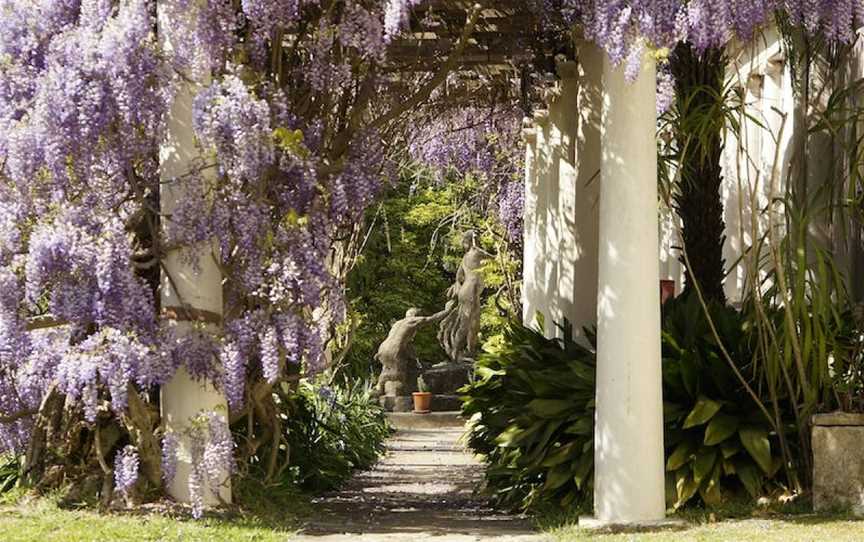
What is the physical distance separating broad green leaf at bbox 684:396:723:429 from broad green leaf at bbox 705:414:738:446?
0.05 m

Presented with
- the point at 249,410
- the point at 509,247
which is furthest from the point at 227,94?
the point at 509,247

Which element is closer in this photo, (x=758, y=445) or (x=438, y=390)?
(x=758, y=445)

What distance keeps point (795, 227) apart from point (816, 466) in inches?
54.6

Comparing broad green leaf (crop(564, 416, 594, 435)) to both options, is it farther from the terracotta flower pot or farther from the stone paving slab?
the terracotta flower pot

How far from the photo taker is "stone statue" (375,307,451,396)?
73.4 ft

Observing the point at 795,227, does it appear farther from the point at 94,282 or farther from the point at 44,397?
the point at 44,397

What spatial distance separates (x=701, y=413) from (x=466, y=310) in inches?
574

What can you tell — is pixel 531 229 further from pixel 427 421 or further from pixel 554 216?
pixel 427 421

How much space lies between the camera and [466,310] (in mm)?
22766

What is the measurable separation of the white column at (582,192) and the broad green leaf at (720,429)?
386 centimetres

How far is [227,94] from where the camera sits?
7672mm

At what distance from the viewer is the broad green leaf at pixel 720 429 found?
8156mm

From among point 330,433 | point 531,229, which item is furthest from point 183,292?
point 531,229

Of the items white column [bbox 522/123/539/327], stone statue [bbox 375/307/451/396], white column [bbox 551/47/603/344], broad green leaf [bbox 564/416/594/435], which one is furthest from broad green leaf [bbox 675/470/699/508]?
stone statue [bbox 375/307/451/396]
